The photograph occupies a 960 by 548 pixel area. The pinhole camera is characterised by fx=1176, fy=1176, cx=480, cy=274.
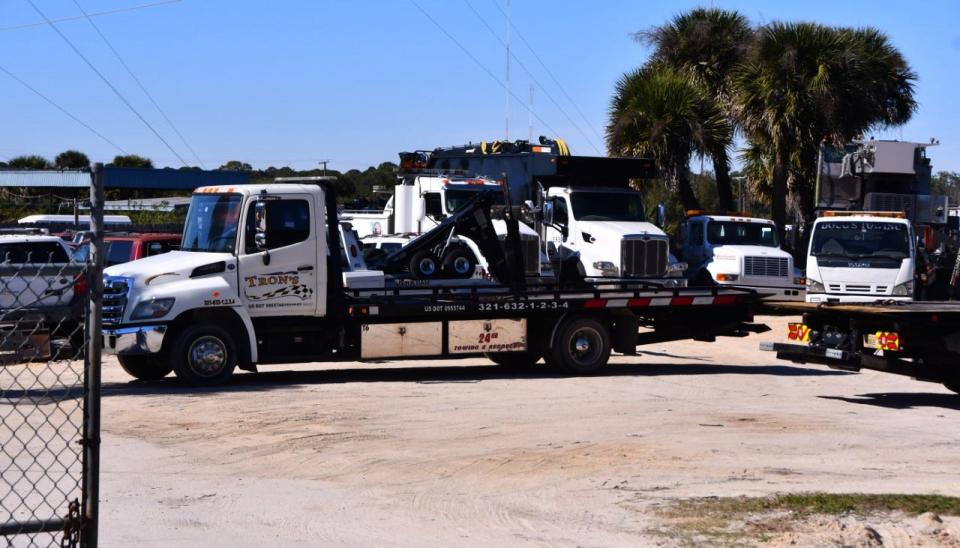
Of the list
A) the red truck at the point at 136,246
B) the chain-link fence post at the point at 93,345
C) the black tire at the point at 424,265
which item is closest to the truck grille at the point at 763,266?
the black tire at the point at 424,265

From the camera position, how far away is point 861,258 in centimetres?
2445

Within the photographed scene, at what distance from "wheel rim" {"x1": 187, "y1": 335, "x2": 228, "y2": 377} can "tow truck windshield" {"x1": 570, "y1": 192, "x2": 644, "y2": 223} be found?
10.6 metres

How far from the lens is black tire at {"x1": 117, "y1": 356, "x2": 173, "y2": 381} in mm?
15633

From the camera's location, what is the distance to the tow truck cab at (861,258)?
79.5 ft

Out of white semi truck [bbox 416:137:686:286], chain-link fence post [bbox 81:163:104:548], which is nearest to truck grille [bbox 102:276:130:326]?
white semi truck [bbox 416:137:686:286]

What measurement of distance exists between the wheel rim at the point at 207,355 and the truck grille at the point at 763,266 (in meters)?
Result: 14.6

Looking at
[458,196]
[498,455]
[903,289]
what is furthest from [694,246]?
[498,455]

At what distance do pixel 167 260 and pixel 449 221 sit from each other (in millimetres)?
4957

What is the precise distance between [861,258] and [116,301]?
15.9 metres

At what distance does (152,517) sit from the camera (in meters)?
7.93

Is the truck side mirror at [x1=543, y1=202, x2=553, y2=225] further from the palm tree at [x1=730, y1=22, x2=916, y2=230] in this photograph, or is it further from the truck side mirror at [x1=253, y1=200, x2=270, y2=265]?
the palm tree at [x1=730, y1=22, x2=916, y2=230]

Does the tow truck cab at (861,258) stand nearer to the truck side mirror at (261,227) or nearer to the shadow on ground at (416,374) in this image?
the shadow on ground at (416,374)

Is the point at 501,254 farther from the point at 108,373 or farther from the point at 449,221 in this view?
the point at 108,373

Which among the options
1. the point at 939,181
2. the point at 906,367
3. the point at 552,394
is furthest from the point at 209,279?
the point at 939,181
